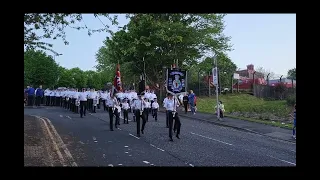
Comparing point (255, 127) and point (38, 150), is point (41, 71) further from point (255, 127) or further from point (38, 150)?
point (38, 150)

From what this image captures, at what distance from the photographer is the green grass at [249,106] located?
86.2ft

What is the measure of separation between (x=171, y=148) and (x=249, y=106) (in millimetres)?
18138

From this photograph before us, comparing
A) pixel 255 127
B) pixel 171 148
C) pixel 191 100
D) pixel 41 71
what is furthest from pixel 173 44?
pixel 171 148

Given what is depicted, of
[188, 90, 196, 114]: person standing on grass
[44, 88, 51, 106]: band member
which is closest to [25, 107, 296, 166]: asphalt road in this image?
[188, 90, 196, 114]: person standing on grass

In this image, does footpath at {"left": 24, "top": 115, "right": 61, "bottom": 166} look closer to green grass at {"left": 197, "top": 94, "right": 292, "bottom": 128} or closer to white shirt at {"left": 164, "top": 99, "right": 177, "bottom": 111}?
white shirt at {"left": 164, "top": 99, "right": 177, "bottom": 111}

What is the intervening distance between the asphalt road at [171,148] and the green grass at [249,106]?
5.63 metres

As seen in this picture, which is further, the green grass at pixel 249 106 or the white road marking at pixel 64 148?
the green grass at pixel 249 106

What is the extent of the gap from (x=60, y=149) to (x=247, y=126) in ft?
38.1

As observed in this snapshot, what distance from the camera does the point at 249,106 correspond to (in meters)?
30.8

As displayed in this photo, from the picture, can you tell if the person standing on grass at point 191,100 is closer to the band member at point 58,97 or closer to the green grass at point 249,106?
the green grass at point 249,106

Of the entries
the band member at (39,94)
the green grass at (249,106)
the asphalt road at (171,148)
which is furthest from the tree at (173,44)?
the asphalt road at (171,148)

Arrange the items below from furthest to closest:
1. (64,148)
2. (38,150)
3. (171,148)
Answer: (171,148) < (64,148) < (38,150)
